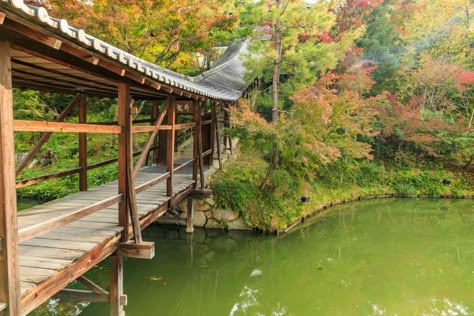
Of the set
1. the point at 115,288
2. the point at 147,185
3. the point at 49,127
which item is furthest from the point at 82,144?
the point at 49,127

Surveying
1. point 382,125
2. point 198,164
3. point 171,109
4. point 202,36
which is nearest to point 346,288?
point 198,164

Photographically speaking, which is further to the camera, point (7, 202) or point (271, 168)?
point (271, 168)

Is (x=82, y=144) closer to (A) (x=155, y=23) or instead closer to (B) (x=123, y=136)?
(B) (x=123, y=136)

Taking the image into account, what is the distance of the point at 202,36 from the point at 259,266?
6840 mm

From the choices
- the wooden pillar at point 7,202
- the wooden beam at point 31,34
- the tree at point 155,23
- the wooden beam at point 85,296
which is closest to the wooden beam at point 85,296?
the wooden beam at point 85,296

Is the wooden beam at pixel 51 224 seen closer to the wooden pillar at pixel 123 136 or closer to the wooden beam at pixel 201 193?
the wooden pillar at pixel 123 136

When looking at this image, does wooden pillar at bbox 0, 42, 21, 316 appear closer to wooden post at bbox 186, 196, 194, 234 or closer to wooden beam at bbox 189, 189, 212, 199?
wooden beam at bbox 189, 189, 212, 199

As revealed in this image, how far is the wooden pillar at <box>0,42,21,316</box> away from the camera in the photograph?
2285 mm

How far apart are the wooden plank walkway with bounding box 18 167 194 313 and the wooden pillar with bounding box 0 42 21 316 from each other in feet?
0.64

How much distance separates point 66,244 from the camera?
361 cm

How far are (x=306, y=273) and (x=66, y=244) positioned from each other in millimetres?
4816

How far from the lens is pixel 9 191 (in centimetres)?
233

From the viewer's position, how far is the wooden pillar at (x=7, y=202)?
2.29 m

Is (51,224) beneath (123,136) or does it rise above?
→ beneath
